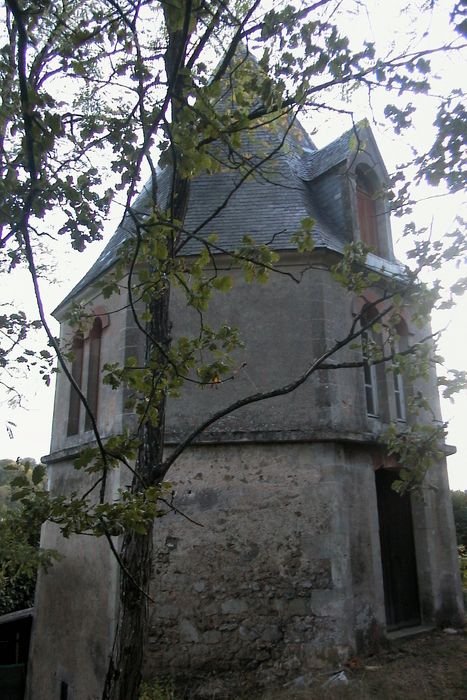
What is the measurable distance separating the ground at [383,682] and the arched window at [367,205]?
6417 millimetres

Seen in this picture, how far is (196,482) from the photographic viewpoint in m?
8.07

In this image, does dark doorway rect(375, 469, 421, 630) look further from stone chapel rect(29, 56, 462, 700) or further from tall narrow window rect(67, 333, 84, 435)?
tall narrow window rect(67, 333, 84, 435)

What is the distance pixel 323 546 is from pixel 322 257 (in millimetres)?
4075

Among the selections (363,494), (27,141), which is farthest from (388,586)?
(27,141)

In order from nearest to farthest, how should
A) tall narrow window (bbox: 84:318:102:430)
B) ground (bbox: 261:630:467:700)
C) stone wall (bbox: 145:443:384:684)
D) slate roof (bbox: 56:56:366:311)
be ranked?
1. ground (bbox: 261:630:467:700)
2. stone wall (bbox: 145:443:384:684)
3. slate roof (bbox: 56:56:366:311)
4. tall narrow window (bbox: 84:318:102:430)

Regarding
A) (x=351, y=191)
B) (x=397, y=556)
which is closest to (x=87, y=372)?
(x=351, y=191)

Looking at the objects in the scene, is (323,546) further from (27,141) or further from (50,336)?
(27,141)

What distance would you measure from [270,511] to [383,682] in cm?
233

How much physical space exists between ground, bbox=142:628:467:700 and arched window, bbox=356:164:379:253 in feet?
21.1

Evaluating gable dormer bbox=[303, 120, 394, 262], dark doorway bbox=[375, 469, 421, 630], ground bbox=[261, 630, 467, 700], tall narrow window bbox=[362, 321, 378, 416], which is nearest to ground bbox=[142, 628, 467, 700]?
ground bbox=[261, 630, 467, 700]

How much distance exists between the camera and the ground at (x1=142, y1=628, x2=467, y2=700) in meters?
6.72

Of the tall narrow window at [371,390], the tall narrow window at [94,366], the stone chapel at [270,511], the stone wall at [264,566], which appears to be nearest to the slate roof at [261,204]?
the stone chapel at [270,511]

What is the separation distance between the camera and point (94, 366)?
389 inches

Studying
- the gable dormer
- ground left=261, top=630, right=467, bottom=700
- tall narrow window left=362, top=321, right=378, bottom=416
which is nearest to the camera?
ground left=261, top=630, right=467, bottom=700
